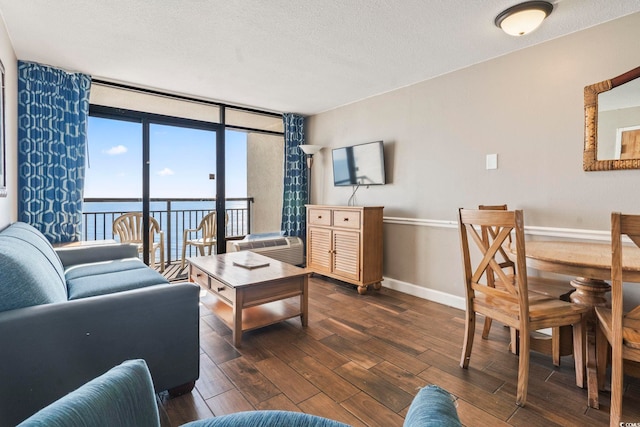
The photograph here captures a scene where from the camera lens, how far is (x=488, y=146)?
275cm

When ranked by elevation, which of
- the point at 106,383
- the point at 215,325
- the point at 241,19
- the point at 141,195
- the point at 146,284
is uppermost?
the point at 241,19

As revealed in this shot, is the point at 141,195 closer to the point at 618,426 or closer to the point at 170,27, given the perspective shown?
the point at 170,27

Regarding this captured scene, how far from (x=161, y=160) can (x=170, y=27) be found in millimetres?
1871

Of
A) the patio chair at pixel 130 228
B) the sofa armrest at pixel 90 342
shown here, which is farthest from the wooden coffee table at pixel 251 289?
the patio chair at pixel 130 228

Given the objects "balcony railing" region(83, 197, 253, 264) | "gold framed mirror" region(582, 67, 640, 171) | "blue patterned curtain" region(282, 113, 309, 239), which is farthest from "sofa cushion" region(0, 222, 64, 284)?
"gold framed mirror" region(582, 67, 640, 171)

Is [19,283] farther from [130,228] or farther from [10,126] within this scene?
[130,228]

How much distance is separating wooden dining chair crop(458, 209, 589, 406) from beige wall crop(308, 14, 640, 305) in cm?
88

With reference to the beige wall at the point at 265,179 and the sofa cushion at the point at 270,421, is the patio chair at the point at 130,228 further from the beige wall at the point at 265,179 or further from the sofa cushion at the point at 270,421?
the sofa cushion at the point at 270,421

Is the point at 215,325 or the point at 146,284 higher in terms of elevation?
the point at 146,284

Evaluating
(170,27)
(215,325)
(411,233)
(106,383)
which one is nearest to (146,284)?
(215,325)

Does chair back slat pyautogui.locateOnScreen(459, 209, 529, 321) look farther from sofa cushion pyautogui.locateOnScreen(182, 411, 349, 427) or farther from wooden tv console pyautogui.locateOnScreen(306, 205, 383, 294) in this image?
wooden tv console pyautogui.locateOnScreen(306, 205, 383, 294)

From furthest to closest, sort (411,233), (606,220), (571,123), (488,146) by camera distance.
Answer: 1. (411,233)
2. (488,146)
3. (571,123)
4. (606,220)

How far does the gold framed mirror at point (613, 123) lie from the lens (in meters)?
2.02

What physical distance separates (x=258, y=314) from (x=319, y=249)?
1462 millimetres
